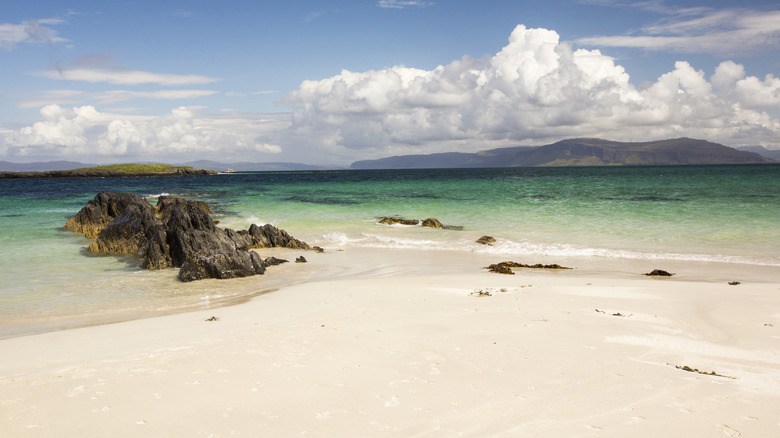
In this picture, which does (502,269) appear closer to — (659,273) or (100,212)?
(659,273)

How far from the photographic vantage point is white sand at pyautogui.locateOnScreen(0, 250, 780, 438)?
466 centimetres

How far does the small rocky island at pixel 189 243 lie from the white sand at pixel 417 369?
3.78 meters

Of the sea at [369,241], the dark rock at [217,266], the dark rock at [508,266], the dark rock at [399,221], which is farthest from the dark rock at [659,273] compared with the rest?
the dark rock at [399,221]

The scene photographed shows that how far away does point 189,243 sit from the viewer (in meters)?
15.0

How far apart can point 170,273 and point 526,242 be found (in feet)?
47.0

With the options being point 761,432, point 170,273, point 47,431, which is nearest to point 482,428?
point 761,432

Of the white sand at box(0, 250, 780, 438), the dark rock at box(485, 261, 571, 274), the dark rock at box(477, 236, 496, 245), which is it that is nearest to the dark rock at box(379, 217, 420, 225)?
the dark rock at box(477, 236, 496, 245)

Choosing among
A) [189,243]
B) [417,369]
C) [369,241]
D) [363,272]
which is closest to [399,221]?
[369,241]

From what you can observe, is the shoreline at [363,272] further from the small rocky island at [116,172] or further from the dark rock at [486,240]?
the small rocky island at [116,172]

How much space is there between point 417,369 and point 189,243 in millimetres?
11631

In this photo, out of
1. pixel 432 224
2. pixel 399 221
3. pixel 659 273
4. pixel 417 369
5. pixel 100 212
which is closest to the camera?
pixel 417 369

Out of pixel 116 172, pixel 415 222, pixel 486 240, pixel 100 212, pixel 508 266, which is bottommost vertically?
pixel 508 266

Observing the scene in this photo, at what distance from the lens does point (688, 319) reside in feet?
27.9

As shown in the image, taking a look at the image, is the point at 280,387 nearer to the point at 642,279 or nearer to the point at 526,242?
the point at 642,279
